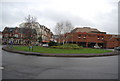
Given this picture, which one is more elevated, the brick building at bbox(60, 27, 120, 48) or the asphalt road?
the brick building at bbox(60, 27, 120, 48)

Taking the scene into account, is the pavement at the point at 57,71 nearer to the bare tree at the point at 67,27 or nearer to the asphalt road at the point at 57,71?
the asphalt road at the point at 57,71

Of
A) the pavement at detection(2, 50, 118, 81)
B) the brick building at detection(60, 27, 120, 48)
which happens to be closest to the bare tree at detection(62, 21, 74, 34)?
the brick building at detection(60, 27, 120, 48)

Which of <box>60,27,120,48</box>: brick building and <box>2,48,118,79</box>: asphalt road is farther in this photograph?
<box>60,27,120,48</box>: brick building

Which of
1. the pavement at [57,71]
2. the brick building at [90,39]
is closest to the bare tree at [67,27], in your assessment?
the brick building at [90,39]

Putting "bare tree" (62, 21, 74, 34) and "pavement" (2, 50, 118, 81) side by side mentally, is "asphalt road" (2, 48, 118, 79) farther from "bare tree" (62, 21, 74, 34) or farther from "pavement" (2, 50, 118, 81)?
"bare tree" (62, 21, 74, 34)

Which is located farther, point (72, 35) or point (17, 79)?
point (72, 35)

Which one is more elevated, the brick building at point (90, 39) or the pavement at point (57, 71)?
the brick building at point (90, 39)

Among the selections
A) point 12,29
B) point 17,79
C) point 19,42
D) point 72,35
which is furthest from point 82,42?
point 17,79

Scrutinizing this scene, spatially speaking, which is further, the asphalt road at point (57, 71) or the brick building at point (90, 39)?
the brick building at point (90, 39)

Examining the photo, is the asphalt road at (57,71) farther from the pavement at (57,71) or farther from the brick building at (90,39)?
the brick building at (90,39)

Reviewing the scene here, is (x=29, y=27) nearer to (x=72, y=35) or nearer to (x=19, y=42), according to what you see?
(x=72, y=35)

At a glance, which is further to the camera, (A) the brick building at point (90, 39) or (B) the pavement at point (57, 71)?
(A) the brick building at point (90, 39)

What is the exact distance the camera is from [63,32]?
151 feet

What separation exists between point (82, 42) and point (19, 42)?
39376mm
